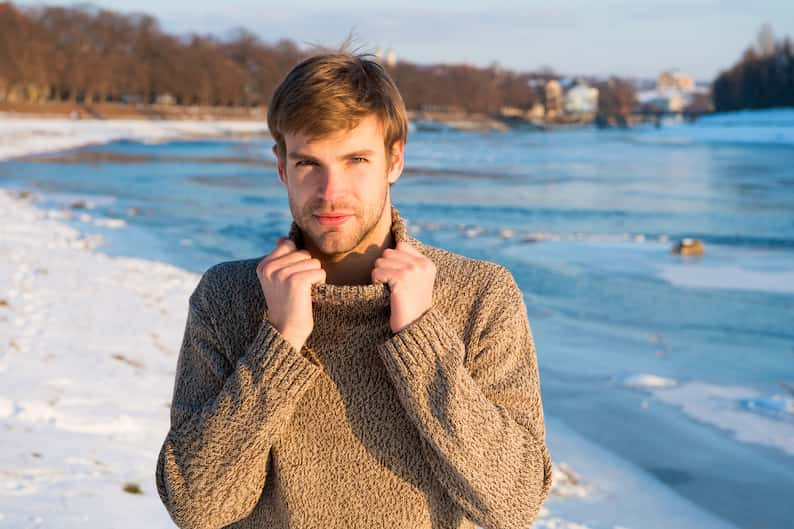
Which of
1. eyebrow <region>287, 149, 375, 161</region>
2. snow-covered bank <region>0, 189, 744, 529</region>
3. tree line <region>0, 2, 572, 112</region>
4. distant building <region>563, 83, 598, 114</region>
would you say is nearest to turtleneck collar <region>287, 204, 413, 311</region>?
eyebrow <region>287, 149, 375, 161</region>

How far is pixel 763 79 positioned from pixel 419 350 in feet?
358

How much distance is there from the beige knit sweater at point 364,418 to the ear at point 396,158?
11 centimetres

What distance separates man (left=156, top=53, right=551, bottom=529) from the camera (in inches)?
65.8

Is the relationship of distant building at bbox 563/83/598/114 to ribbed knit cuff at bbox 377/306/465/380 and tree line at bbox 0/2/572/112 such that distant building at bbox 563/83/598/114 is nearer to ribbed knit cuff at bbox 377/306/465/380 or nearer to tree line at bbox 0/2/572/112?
tree line at bbox 0/2/572/112

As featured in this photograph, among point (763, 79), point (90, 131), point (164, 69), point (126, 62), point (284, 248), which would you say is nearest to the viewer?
point (284, 248)

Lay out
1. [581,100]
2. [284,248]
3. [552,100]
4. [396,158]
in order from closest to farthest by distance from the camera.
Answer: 1. [284,248]
2. [396,158]
3. [552,100]
4. [581,100]

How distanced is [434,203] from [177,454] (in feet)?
64.9

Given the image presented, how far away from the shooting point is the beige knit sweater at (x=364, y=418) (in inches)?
65.6

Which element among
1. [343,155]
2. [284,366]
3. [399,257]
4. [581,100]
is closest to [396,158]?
[343,155]

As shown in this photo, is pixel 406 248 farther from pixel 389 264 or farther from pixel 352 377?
pixel 352 377

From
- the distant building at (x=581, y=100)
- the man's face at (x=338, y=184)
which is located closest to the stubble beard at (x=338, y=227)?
the man's face at (x=338, y=184)

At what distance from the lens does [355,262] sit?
1804 millimetres

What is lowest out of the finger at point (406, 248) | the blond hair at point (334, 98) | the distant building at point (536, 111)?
the distant building at point (536, 111)

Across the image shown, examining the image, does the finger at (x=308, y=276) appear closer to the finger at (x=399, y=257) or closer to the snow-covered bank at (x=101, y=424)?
the finger at (x=399, y=257)
